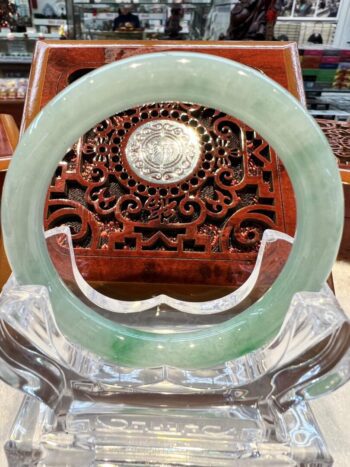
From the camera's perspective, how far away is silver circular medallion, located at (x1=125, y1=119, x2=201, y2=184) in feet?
2.66

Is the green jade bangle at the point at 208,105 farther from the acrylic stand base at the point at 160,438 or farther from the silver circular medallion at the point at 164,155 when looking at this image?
the silver circular medallion at the point at 164,155

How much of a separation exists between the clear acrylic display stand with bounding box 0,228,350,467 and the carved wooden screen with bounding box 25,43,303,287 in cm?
25

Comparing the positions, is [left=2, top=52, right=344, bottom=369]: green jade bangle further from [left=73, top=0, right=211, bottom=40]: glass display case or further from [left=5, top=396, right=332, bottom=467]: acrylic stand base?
[left=73, top=0, right=211, bottom=40]: glass display case

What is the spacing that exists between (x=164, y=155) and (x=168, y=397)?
1.47 feet

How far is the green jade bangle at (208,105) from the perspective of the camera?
45cm

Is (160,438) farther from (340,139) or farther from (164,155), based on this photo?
(340,139)

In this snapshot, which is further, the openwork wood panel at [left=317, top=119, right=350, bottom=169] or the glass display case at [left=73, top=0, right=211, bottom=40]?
the glass display case at [left=73, top=0, right=211, bottom=40]

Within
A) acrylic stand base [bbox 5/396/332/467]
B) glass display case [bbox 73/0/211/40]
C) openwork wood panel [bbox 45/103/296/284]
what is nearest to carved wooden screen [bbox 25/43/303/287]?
openwork wood panel [bbox 45/103/296/284]

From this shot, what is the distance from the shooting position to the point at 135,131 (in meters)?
0.82

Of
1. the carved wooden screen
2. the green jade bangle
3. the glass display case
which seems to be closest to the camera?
the green jade bangle

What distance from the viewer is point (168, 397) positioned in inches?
21.9

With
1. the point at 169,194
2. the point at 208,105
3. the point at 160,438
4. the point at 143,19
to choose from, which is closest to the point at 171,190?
the point at 169,194

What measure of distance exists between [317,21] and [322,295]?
1566 mm

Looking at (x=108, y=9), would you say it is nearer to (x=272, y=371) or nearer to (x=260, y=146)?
(x=260, y=146)
